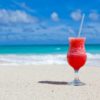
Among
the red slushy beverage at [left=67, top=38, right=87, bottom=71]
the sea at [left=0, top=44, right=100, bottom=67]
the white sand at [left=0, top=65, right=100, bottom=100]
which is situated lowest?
the white sand at [left=0, top=65, right=100, bottom=100]

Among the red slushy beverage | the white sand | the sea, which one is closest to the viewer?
the white sand

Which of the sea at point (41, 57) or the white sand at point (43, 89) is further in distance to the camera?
the sea at point (41, 57)

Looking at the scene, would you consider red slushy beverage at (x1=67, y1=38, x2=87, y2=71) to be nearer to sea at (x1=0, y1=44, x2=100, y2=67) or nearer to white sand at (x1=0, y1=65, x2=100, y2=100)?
white sand at (x1=0, y1=65, x2=100, y2=100)

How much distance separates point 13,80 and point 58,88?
5.59ft

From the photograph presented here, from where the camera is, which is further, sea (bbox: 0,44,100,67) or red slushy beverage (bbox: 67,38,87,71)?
sea (bbox: 0,44,100,67)

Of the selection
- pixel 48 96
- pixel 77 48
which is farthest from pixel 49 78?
pixel 48 96

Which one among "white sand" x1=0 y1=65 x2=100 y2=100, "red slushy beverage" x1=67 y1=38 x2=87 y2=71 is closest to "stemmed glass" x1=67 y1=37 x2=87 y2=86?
"red slushy beverage" x1=67 y1=38 x2=87 y2=71

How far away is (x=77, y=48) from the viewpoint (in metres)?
9.04

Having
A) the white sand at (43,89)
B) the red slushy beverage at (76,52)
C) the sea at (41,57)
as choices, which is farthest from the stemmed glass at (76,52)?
the sea at (41,57)

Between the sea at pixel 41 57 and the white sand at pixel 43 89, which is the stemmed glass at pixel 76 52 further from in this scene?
the sea at pixel 41 57

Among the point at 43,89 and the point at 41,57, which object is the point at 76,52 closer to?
the point at 43,89

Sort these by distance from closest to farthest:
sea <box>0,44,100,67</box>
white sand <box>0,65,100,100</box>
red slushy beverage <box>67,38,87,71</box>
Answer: white sand <box>0,65,100,100</box> → red slushy beverage <box>67,38,87,71</box> → sea <box>0,44,100,67</box>

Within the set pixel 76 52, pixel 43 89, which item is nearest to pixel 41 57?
pixel 76 52

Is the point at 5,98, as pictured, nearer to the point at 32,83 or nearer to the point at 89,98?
the point at 89,98
